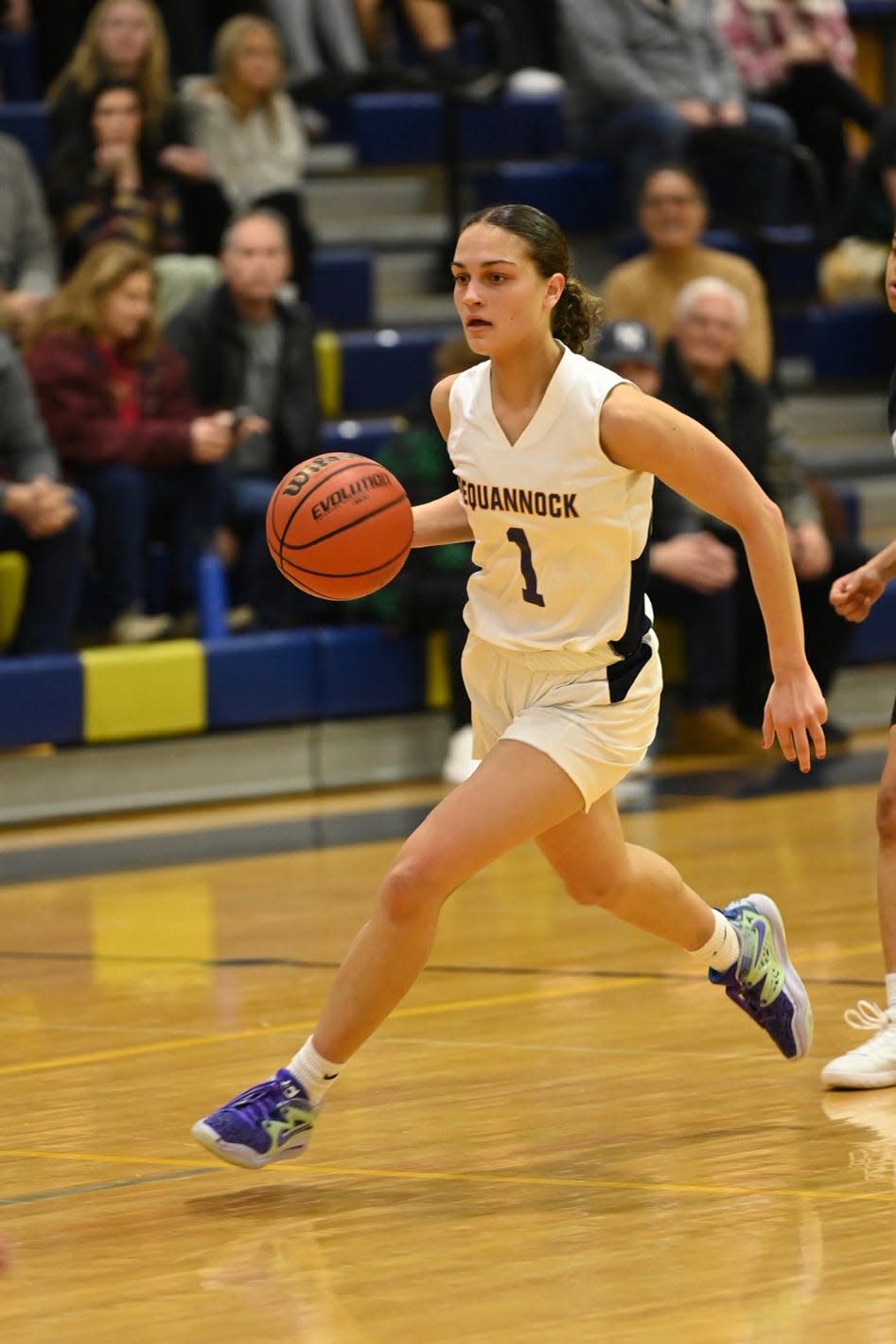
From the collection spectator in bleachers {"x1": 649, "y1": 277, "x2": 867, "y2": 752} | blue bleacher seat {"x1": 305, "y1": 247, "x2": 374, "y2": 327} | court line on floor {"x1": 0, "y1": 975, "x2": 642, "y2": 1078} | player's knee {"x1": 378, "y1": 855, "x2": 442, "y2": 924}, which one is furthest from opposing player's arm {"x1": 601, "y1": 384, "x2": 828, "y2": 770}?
blue bleacher seat {"x1": 305, "y1": 247, "x2": 374, "y2": 327}

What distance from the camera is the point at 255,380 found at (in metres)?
9.96

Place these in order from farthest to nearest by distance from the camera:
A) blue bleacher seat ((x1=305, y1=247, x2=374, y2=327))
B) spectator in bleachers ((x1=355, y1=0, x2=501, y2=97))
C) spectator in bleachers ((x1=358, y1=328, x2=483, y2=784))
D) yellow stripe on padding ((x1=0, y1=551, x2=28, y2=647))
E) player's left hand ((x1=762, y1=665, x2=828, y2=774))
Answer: spectator in bleachers ((x1=355, y1=0, x2=501, y2=97)) < blue bleacher seat ((x1=305, y1=247, x2=374, y2=327)) < spectator in bleachers ((x1=358, y1=328, x2=483, y2=784)) < yellow stripe on padding ((x1=0, y1=551, x2=28, y2=647)) < player's left hand ((x1=762, y1=665, x2=828, y2=774))

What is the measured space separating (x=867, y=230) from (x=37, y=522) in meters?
5.13

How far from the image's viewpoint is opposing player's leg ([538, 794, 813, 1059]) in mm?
4570

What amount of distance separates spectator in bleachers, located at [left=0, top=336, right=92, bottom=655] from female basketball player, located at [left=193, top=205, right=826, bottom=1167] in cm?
429

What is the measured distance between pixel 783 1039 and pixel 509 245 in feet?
5.25

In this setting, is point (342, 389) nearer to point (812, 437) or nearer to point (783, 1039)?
point (812, 437)

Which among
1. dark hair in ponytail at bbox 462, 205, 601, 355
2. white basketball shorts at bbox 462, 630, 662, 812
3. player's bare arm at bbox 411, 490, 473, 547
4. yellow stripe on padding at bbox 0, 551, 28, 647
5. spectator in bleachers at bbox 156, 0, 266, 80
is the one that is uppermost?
dark hair in ponytail at bbox 462, 205, 601, 355

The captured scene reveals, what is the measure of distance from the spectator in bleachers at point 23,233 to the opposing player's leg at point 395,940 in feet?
19.7

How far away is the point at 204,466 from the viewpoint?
9445 mm

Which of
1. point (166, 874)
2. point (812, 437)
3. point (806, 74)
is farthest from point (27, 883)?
point (806, 74)

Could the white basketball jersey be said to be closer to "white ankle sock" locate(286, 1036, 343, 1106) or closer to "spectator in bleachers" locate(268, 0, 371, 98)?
"white ankle sock" locate(286, 1036, 343, 1106)

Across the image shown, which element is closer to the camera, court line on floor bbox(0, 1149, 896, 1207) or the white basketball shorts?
court line on floor bbox(0, 1149, 896, 1207)

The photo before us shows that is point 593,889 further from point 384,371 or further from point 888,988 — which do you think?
point 384,371
